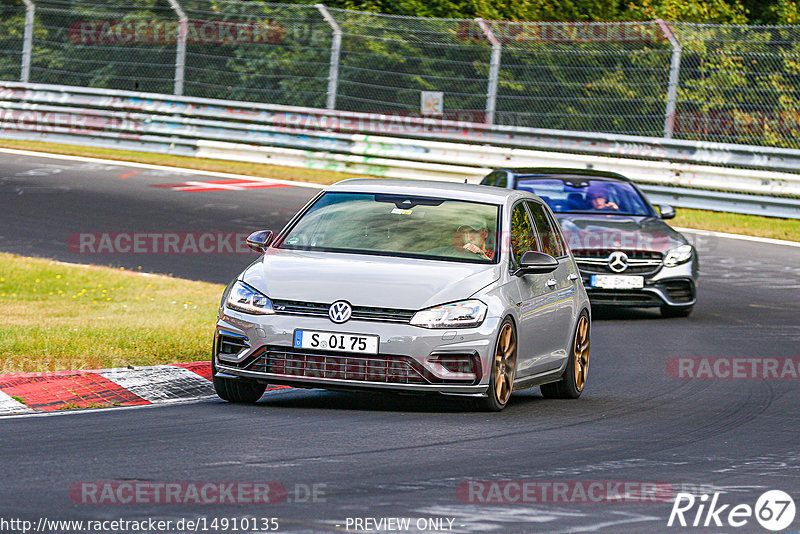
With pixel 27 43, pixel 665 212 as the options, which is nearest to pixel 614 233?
pixel 665 212

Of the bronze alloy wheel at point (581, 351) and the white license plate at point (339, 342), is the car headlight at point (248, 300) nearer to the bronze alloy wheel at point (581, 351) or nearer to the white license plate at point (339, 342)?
the white license plate at point (339, 342)

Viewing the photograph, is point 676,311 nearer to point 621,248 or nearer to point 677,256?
point 677,256

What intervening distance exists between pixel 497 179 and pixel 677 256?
2351 millimetres

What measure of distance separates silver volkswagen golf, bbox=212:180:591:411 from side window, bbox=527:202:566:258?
141mm

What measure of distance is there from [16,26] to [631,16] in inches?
508

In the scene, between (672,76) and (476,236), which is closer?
(476,236)

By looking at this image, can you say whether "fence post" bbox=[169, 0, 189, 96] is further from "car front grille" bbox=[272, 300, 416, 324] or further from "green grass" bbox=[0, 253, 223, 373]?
"car front grille" bbox=[272, 300, 416, 324]

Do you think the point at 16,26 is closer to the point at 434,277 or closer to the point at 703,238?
the point at 703,238

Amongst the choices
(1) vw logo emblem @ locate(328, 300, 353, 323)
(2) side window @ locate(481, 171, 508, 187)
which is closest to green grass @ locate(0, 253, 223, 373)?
(1) vw logo emblem @ locate(328, 300, 353, 323)

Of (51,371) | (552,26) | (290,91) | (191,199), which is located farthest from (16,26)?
(51,371)

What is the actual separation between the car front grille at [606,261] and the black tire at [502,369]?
5.76 m

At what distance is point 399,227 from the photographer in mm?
9875

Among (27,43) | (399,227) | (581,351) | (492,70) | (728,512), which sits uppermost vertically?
(399,227)

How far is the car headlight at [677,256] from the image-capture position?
50.5 feet
